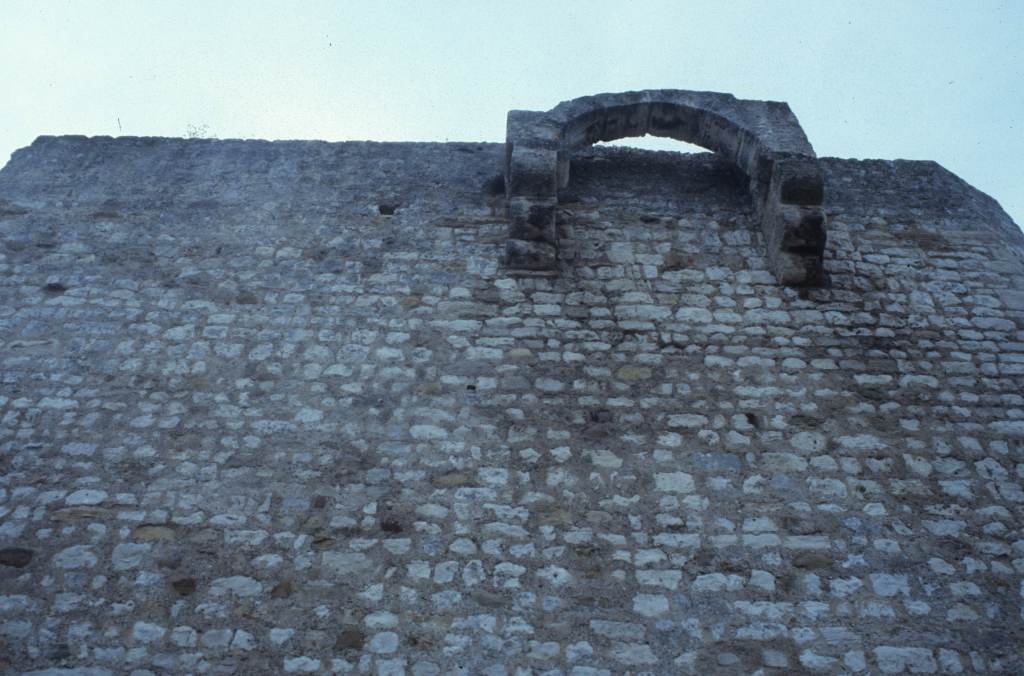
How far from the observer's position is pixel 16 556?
3887 millimetres

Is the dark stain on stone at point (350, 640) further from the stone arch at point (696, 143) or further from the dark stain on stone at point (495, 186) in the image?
the dark stain on stone at point (495, 186)

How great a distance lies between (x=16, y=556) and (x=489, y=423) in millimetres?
2406

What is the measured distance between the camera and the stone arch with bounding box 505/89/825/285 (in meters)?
5.12

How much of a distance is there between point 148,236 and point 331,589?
294 cm

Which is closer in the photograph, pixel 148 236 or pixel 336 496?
pixel 336 496

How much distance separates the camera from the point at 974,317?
5012 mm

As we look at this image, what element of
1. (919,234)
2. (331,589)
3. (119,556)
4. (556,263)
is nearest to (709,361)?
(556,263)

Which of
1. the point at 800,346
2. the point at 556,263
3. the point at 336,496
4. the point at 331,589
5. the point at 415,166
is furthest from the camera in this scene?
the point at 415,166

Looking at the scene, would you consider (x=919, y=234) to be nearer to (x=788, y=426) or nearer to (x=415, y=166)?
(x=788, y=426)

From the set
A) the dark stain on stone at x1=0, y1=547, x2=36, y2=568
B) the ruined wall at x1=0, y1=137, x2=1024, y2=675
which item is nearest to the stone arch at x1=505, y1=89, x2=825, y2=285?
the ruined wall at x1=0, y1=137, x2=1024, y2=675

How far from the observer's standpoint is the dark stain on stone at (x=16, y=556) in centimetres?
386

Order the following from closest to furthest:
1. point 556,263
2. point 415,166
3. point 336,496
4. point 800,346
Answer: point 336,496 → point 800,346 → point 556,263 → point 415,166

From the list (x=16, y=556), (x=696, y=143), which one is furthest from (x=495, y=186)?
(x=16, y=556)

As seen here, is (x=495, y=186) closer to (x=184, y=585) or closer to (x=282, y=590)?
(x=282, y=590)
